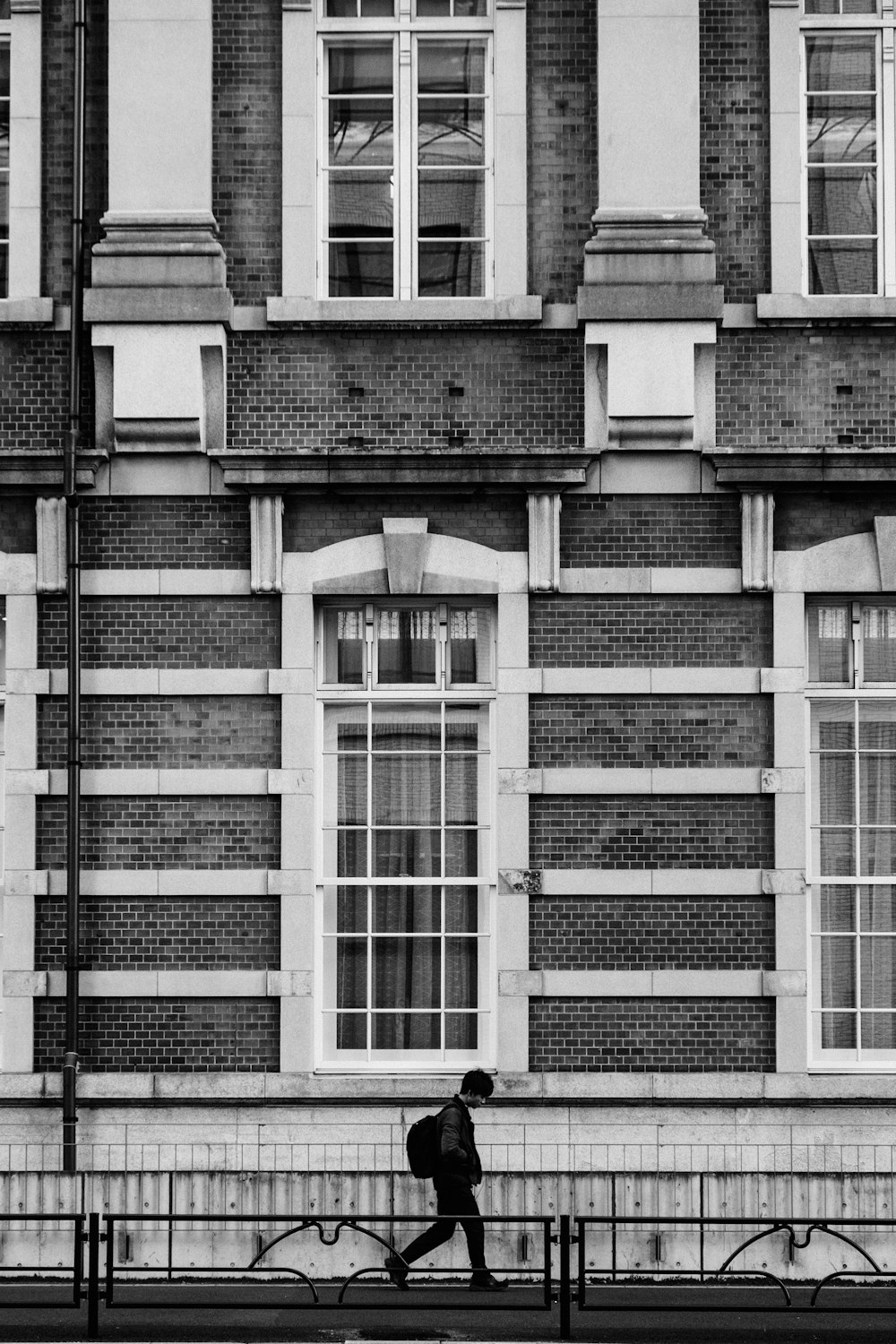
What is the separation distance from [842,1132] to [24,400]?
808cm

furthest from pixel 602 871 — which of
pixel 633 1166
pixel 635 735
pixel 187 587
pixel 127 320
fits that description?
pixel 127 320

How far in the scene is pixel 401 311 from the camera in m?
13.0

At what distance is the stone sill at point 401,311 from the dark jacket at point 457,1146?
5.72 meters

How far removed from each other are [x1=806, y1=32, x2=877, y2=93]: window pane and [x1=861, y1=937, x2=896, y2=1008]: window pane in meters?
6.51

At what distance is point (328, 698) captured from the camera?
13008 mm

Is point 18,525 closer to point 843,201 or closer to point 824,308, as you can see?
point 824,308

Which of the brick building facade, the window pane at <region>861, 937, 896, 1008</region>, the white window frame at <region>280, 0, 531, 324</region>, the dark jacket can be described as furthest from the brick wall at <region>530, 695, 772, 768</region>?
the white window frame at <region>280, 0, 531, 324</region>

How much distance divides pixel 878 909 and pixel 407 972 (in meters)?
3.56

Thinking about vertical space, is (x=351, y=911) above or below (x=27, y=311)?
below

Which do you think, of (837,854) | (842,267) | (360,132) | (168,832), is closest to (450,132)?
(360,132)

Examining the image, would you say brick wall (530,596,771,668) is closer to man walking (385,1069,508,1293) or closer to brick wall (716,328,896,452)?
brick wall (716,328,896,452)

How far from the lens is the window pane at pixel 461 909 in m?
13.0

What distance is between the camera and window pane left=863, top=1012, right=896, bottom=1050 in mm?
12781

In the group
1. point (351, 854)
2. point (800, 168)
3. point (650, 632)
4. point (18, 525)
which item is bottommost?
point (351, 854)
